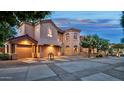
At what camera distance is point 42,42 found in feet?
Result: 51.8

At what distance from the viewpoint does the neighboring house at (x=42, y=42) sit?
12914mm

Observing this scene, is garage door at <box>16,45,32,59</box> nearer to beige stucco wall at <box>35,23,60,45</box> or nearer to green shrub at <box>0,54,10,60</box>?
green shrub at <box>0,54,10,60</box>

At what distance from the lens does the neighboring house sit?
42.4 ft

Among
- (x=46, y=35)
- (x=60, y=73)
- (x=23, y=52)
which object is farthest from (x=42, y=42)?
(x=60, y=73)

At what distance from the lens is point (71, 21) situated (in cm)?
862

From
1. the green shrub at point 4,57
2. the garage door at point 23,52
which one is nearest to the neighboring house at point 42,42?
the garage door at point 23,52

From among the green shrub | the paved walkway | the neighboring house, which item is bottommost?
the paved walkway

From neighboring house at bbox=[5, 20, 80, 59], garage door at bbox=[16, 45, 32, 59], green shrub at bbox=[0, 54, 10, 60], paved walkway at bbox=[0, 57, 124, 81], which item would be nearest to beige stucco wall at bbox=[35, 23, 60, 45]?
neighboring house at bbox=[5, 20, 80, 59]

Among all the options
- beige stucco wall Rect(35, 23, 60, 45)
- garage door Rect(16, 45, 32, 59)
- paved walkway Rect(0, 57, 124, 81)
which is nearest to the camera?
paved walkway Rect(0, 57, 124, 81)

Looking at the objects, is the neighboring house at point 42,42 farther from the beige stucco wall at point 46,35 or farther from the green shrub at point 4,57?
the green shrub at point 4,57
